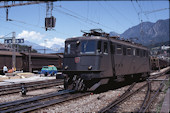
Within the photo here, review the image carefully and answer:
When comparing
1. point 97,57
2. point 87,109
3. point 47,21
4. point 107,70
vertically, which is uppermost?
point 47,21

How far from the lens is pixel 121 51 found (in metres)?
13.6

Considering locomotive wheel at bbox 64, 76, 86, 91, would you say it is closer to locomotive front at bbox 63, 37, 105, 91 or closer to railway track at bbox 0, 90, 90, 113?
locomotive front at bbox 63, 37, 105, 91

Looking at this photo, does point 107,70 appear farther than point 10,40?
No

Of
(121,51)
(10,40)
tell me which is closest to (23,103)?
(121,51)

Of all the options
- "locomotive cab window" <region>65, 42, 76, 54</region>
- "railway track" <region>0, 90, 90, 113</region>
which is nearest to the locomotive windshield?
"locomotive cab window" <region>65, 42, 76, 54</region>

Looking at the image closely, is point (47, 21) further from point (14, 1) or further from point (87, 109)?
point (87, 109)

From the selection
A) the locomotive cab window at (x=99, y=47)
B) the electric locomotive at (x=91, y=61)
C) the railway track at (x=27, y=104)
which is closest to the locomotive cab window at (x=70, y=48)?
the electric locomotive at (x=91, y=61)

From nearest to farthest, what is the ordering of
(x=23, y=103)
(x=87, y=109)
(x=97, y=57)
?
(x=87, y=109), (x=23, y=103), (x=97, y=57)

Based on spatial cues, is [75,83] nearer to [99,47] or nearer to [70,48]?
[70,48]

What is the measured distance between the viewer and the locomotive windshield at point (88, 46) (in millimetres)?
11531

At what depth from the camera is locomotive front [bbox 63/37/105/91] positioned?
11.3m

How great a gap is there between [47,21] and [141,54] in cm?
901

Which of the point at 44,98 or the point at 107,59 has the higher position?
the point at 107,59

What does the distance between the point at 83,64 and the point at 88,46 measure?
1.08 m
